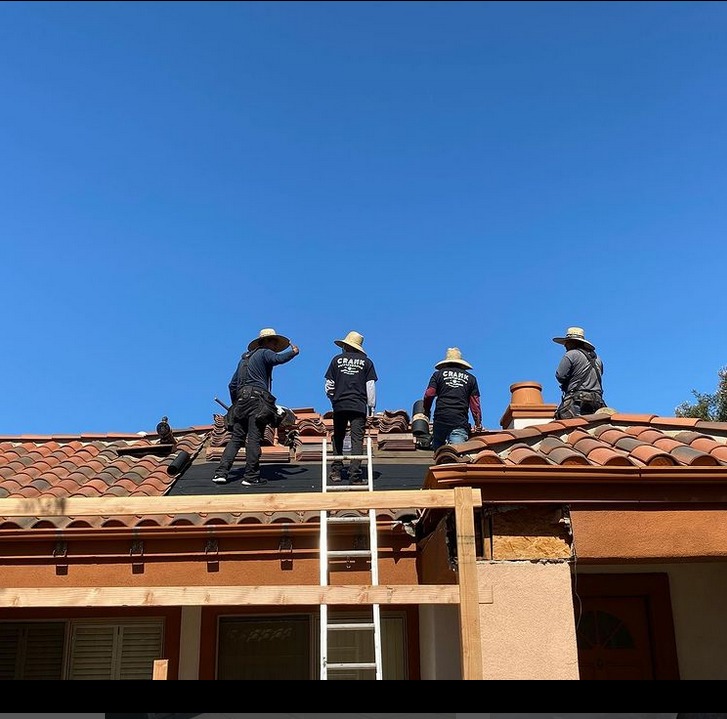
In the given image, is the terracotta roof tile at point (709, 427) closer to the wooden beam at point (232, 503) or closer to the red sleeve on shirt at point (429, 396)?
the wooden beam at point (232, 503)

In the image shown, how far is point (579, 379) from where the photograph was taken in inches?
380

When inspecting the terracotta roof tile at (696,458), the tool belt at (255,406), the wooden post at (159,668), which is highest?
the tool belt at (255,406)

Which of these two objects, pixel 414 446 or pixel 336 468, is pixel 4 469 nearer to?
pixel 336 468

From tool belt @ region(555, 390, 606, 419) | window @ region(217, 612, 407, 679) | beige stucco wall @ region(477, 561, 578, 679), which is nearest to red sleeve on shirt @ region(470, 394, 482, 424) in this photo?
tool belt @ region(555, 390, 606, 419)

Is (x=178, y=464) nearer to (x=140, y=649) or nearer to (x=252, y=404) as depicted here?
(x=252, y=404)

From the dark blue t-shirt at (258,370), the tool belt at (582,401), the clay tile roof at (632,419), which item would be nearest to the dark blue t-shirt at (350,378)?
the dark blue t-shirt at (258,370)

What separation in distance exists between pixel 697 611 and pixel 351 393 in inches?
170

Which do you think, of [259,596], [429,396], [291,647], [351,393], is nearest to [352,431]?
[351,393]

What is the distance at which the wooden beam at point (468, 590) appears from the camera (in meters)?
4.66

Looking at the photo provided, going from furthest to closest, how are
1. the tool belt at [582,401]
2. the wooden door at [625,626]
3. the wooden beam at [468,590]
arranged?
1. the tool belt at [582,401]
2. the wooden door at [625,626]
3. the wooden beam at [468,590]

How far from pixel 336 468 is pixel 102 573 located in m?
2.68

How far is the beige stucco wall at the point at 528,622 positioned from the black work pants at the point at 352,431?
3.14 m

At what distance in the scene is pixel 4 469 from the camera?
9227 mm

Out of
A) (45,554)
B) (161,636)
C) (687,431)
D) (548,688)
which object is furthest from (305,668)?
(548,688)
